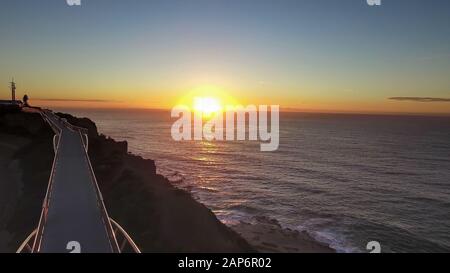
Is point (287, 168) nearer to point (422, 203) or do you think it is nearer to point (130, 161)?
point (422, 203)

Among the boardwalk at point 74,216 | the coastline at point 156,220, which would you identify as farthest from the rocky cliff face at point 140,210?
the boardwalk at point 74,216

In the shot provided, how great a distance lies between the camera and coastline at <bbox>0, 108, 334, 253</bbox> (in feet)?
61.2

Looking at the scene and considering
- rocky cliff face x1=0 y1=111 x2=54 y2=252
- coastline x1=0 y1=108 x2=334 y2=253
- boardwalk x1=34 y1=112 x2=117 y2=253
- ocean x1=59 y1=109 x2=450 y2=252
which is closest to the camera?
boardwalk x1=34 y1=112 x2=117 y2=253

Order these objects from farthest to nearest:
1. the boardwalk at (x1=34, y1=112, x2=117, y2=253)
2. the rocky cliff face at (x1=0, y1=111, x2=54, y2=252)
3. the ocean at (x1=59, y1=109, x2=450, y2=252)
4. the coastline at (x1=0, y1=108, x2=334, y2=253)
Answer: the ocean at (x1=59, y1=109, x2=450, y2=252), the coastline at (x1=0, y1=108, x2=334, y2=253), the rocky cliff face at (x1=0, y1=111, x2=54, y2=252), the boardwalk at (x1=34, y1=112, x2=117, y2=253)

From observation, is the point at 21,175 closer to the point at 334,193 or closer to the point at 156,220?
the point at 156,220

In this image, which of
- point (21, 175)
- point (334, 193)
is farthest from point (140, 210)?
point (334, 193)

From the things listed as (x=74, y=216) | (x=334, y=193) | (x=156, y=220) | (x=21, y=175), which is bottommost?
A: (x=334, y=193)

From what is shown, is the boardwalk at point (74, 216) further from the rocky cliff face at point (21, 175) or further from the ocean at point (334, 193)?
the ocean at point (334, 193)

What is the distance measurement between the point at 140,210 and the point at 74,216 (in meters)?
9.35

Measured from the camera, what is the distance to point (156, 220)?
2036cm

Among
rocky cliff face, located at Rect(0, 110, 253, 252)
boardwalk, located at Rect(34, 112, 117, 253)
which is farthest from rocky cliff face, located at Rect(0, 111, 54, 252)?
boardwalk, located at Rect(34, 112, 117, 253)

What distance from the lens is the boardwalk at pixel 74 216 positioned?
952cm

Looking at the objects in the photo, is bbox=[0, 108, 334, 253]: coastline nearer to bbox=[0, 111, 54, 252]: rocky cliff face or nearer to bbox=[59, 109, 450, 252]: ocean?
bbox=[0, 111, 54, 252]: rocky cliff face
